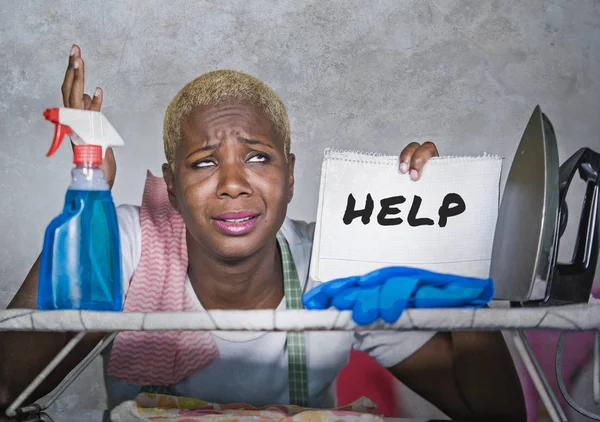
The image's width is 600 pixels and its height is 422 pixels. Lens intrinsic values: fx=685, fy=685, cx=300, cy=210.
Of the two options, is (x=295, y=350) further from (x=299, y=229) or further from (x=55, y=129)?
(x=55, y=129)

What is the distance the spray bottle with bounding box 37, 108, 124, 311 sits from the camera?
1.10 metres

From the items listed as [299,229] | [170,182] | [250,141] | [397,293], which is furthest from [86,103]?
[397,293]

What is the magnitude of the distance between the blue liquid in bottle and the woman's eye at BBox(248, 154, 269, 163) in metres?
0.48

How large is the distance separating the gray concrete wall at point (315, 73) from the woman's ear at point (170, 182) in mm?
140

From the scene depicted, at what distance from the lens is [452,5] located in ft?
6.12

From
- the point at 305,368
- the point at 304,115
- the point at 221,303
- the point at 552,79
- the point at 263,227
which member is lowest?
the point at 305,368

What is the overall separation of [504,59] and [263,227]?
2.73ft

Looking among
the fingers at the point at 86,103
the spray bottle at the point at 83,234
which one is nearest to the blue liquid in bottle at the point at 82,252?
the spray bottle at the point at 83,234

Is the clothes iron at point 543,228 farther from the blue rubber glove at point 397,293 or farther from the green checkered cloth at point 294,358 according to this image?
the green checkered cloth at point 294,358

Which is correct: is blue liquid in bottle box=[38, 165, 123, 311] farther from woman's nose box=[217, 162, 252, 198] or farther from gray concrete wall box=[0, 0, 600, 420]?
gray concrete wall box=[0, 0, 600, 420]

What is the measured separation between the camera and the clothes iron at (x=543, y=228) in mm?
1068

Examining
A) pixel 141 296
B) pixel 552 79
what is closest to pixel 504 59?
pixel 552 79

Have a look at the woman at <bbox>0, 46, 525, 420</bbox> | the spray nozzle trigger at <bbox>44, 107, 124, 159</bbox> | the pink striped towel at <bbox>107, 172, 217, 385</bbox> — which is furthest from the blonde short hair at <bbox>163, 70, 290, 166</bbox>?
the spray nozzle trigger at <bbox>44, 107, 124, 159</bbox>

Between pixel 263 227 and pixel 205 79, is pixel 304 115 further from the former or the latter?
pixel 263 227
